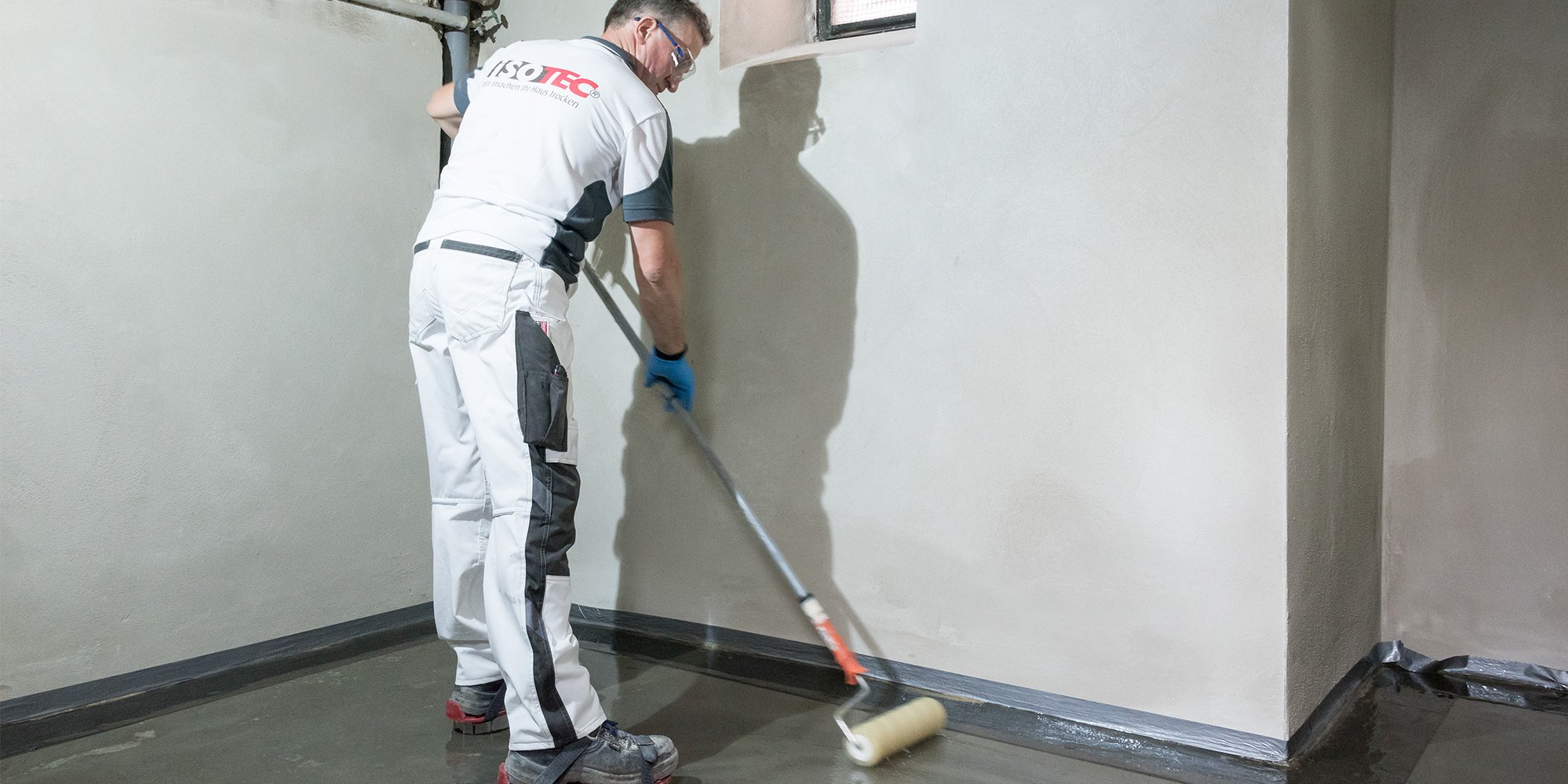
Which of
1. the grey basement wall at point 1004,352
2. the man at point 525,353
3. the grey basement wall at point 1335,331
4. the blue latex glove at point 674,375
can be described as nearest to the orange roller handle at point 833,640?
the grey basement wall at point 1004,352

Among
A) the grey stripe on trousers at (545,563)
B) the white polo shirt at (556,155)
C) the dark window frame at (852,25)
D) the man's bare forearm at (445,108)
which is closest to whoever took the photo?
the grey stripe on trousers at (545,563)

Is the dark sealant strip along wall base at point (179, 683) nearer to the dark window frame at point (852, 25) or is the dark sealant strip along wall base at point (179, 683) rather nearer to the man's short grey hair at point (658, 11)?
the man's short grey hair at point (658, 11)

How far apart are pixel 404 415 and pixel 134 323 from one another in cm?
73

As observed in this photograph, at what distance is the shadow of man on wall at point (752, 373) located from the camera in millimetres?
2480

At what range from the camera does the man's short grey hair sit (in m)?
2.17

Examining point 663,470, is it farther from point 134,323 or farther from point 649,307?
point 134,323

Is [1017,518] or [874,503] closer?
Answer: [1017,518]

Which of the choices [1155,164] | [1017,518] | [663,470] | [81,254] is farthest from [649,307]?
[81,254]

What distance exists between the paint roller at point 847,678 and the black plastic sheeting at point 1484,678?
122 cm

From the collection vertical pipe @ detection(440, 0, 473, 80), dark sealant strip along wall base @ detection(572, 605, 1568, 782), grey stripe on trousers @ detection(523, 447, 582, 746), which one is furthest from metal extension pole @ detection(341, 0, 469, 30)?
dark sealant strip along wall base @ detection(572, 605, 1568, 782)

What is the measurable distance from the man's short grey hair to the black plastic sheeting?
2.24m

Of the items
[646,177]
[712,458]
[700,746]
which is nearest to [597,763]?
[700,746]

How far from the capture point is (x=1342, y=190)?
218cm

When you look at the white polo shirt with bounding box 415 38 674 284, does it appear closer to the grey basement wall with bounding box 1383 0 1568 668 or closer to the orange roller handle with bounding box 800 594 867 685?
the orange roller handle with bounding box 800 594 867 685
